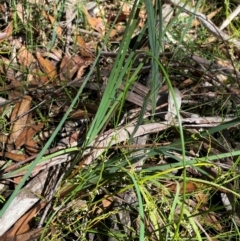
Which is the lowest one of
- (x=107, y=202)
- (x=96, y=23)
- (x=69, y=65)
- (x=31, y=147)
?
(x=107, y=202)

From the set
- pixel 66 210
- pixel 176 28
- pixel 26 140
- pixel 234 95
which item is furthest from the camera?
pixel 176 28

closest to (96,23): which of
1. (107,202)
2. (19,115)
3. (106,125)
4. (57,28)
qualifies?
(57,28)

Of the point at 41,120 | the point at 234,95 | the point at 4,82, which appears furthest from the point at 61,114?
the point at 234,95

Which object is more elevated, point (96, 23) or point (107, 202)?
point (96, 23)

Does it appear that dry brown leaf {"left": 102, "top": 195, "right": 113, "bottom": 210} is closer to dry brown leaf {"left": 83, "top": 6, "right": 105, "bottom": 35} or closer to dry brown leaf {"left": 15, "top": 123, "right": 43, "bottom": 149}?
dry brown leaf {"left": 15, "top": 123, "right": 43, "bottom": 149}

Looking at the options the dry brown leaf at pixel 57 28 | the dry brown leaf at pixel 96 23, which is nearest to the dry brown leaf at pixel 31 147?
the dry brown leaf at pixel 57 28

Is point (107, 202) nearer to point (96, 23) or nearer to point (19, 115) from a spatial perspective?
point (19, 115)

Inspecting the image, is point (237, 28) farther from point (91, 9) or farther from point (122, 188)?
point (122, 188)
